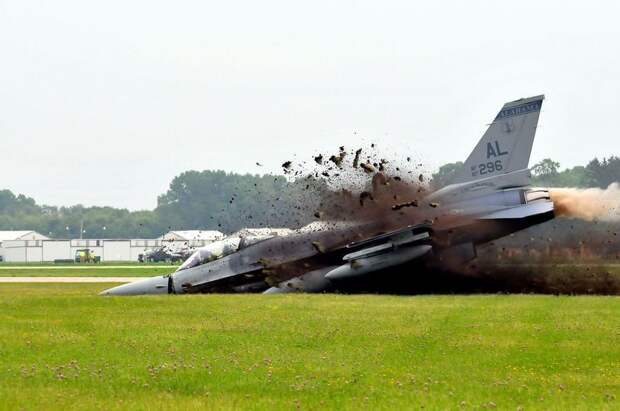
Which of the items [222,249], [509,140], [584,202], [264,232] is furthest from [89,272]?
[584,202]

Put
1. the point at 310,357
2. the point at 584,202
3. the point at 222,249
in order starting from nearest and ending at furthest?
the point at 310,357, the point at 584,202, the point at 222,249

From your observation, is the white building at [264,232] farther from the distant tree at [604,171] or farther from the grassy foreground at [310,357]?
the distant tree at [604,171]

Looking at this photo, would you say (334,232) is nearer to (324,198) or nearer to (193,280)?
(324,198)

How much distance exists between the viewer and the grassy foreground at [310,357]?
45.4 ft

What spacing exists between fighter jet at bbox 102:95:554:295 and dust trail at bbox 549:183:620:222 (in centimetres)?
145

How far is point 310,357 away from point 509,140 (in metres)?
19.0

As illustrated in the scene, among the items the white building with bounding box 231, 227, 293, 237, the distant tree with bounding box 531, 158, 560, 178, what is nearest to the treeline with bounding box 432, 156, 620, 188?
the distant tree with bounding box 531, 158, 560, 178

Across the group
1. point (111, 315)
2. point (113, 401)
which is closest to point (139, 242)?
point (111, 315)

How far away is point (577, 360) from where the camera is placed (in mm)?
16953

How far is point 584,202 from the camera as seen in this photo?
34781 millimetres

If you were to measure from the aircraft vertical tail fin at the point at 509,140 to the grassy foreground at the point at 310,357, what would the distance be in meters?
8.17

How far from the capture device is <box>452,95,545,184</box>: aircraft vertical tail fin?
33750 millimetres

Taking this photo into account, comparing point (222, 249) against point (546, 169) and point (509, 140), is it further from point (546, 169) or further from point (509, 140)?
point (546, 169)

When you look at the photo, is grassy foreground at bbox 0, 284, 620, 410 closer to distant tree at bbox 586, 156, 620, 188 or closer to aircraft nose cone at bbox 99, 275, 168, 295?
aircraft nose cone at bbox 99, 275, 168, 295
